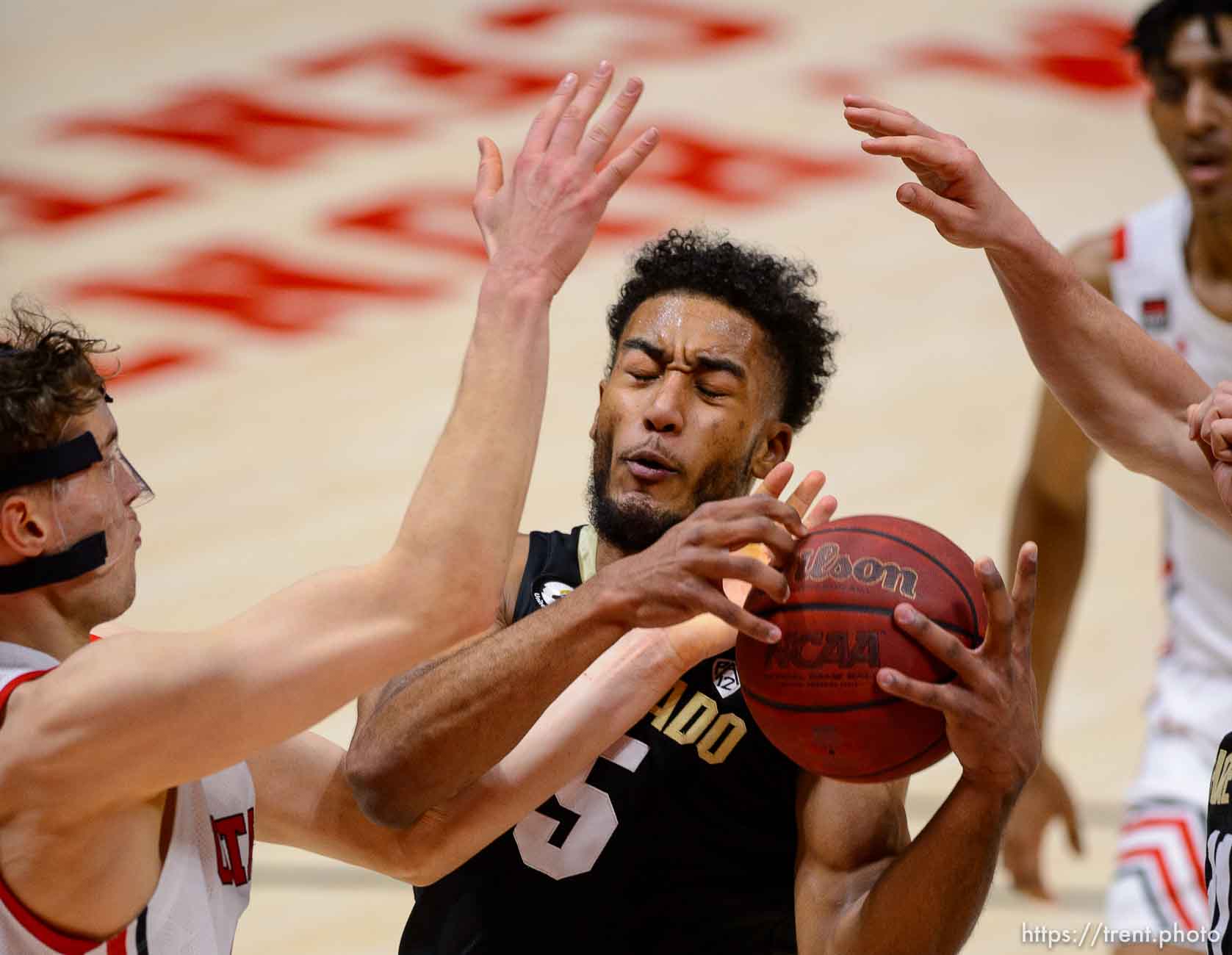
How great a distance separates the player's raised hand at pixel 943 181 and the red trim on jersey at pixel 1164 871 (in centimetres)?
211

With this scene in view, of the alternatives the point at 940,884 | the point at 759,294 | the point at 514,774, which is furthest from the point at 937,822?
the point at 759,294

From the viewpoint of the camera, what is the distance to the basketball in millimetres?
3455

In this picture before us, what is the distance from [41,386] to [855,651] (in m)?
1.47

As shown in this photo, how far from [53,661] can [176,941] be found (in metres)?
0.54

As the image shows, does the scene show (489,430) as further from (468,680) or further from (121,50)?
(121,50)

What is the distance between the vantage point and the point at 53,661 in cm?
329

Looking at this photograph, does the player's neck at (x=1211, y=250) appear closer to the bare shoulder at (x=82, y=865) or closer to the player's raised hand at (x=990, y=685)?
the player's raised hand at (x=990, y=685)

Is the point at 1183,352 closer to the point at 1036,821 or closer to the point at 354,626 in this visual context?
the point at 1036,821

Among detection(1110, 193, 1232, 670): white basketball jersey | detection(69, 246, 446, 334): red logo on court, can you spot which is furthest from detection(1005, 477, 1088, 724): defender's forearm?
detection(69, 246, 446, 334): red logo on court

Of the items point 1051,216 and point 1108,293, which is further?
point 1051,216

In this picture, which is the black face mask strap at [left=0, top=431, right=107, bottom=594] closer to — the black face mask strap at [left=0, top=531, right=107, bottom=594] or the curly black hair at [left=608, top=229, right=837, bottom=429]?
the black face mask strap at [left=0, top=531, right=107, bottom=594]

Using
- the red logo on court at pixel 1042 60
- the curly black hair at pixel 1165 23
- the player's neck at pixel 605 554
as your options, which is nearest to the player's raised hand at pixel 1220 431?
the player's neck at pixel 605 554

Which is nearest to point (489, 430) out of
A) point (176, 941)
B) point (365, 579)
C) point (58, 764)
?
point (365, 579)

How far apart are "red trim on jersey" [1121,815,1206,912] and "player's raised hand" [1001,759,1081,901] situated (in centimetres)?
39
